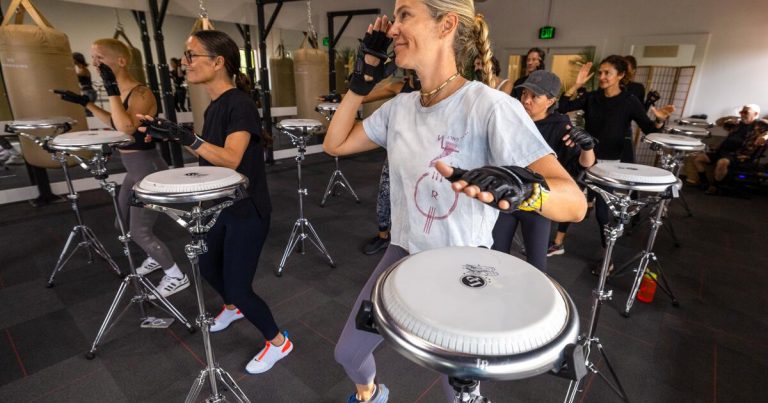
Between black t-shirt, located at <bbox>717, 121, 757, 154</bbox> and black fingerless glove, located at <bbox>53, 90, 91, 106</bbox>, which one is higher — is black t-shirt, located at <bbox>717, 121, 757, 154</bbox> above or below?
below

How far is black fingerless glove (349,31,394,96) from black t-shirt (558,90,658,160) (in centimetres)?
261

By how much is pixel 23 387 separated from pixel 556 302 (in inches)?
102

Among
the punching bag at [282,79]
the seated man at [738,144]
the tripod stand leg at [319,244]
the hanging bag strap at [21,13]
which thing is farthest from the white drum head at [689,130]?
the hanging bag strap at [21,13]

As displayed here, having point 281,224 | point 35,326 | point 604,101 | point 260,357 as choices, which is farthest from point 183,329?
point 604,101

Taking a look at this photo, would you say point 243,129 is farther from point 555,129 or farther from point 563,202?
point 555,129

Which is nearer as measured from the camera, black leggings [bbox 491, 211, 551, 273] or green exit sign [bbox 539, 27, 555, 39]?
black leggings [bbox 491, 211, 551, 273]

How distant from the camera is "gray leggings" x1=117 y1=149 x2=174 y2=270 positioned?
253 centimetres

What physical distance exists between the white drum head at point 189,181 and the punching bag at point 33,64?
9.85ft

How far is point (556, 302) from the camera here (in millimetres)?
779

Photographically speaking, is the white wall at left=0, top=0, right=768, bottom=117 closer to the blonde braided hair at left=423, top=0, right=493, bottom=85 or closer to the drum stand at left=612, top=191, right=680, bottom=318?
the blonde braided hair at left=423, top=0, right=493, bottom=85

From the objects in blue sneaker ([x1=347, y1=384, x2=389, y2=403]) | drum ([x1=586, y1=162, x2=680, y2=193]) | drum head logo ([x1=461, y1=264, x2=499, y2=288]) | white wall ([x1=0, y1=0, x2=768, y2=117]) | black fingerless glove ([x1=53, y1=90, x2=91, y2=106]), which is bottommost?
blue sneaker ([x1=347, y1=384, x2=389, y2=403])

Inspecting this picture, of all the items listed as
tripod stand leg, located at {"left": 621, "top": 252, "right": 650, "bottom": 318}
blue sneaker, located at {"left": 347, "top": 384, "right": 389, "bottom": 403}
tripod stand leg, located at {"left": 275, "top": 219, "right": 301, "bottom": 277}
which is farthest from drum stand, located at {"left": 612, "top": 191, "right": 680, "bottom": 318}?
tripod stand leg, located at {"left": 275, "top": 219, "right": 301, "bottom": 277}

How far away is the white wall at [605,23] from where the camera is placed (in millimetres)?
5898

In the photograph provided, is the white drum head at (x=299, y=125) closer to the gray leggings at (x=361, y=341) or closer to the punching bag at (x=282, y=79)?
the gray leggings at (x=361, y=341)
